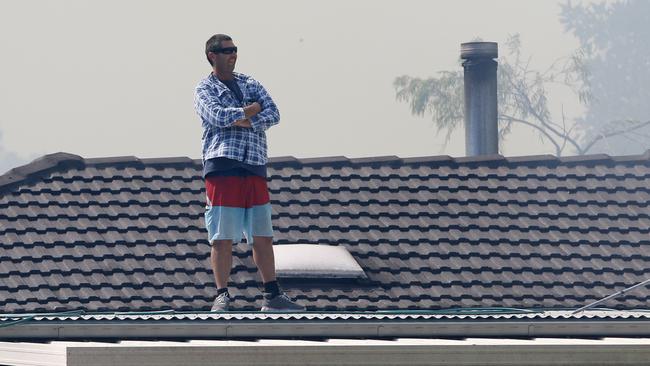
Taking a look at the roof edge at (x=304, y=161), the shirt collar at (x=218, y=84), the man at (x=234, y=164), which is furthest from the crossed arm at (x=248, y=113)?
the roof edge at (x=304, y=161)

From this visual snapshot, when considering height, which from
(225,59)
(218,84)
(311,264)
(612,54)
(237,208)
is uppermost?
(612,54)

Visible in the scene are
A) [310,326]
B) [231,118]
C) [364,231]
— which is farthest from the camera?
[364,231]

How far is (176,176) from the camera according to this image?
50.5 ft

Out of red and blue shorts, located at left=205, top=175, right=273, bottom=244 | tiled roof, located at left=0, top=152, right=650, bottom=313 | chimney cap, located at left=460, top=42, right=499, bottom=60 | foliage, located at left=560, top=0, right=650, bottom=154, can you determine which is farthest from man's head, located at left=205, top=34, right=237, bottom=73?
foliage, located at left=560, top=0, right=650, bottom=154

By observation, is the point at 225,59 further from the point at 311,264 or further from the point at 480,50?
the point at 480,50

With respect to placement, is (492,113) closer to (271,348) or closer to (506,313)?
(506,313)

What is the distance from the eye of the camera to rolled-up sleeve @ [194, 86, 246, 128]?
10898 millimetres

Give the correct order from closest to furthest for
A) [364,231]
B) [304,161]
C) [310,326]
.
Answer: [310,326], [364,231], [304,161]

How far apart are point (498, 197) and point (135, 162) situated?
3.57m

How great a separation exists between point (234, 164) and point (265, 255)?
684 millimetres

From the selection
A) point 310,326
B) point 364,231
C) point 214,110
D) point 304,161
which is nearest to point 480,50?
point 304,161

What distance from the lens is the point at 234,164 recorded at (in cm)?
1098

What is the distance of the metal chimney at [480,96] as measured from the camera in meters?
18.3

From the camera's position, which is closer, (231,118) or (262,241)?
(231,118)
